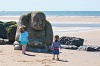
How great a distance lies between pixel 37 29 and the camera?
1881 cm

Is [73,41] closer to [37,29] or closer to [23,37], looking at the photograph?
[37,29]

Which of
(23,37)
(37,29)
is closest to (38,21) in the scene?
(37,29)

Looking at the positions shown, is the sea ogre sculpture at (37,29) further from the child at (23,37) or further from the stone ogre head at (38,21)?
the child at (23,37)

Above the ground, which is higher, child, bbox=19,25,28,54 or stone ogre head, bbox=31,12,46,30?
stone ogre head, bbox=31,12,46,30

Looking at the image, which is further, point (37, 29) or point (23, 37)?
point (37, 29)

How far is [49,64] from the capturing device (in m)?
14.3

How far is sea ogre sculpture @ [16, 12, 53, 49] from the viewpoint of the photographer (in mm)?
18531

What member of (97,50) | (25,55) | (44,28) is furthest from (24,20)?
(97,50)

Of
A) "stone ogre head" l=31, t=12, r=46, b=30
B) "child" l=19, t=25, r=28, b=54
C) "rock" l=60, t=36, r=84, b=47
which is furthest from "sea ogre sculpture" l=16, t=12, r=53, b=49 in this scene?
"rock" l=60, t=36, r=84, b=47

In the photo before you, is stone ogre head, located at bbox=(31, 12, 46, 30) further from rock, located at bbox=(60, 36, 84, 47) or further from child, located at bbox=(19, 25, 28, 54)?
rock, located at bbox=(60, 36, 84, 47)

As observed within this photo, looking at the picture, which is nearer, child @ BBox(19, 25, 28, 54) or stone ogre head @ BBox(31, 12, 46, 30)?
child @ BBox(19, 25, 28, 54)

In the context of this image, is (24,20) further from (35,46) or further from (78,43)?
Answer: (78,43)

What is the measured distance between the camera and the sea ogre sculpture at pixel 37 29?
18.5 meters

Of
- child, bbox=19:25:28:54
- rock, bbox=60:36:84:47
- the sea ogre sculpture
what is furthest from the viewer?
rock, bbox=60:36:84:47
